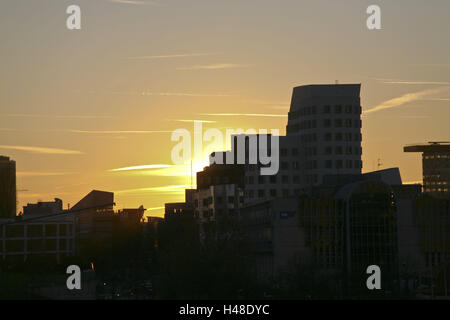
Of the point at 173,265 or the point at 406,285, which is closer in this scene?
the point at 173,265

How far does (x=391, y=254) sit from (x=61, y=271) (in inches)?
2175

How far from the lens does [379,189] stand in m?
140

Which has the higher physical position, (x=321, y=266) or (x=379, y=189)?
(x=379, y=189)

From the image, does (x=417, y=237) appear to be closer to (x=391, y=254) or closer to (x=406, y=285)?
(x=391, y=254)

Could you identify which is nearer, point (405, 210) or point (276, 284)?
point (276, 284)
